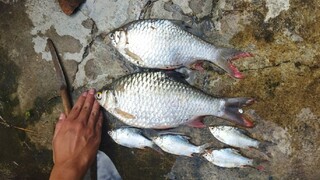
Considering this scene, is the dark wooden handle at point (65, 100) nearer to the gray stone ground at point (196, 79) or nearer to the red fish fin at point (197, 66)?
the gray stone ground at point (196, 79)

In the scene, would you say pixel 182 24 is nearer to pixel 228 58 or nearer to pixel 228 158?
pixel 228 58

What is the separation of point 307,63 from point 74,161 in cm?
204

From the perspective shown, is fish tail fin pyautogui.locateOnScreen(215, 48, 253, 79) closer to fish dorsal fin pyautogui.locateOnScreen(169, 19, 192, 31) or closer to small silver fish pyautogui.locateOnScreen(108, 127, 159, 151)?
fish dorsal fin pyautogui.locateOnScreen(169, 19, 192, 31)

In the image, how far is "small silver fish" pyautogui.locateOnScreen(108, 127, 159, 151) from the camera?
149 inches

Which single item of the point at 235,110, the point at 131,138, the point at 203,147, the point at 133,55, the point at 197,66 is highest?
the point at 133,55

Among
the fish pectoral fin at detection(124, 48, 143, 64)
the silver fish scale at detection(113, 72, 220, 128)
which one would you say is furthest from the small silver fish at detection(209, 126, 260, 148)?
the fish pectoral fin at detection(124, 48, 143, 64)

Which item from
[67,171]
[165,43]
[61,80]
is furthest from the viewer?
[61,80]

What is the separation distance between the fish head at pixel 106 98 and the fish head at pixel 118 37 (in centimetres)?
38

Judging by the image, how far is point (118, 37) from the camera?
3.63 meters

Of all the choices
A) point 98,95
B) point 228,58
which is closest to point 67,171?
point 98,95

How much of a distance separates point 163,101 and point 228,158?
701mm

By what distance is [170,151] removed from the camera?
12.4 feet

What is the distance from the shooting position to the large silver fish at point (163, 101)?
3.61 metres

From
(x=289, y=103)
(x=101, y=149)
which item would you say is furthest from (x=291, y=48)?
(x=101, y=149)
